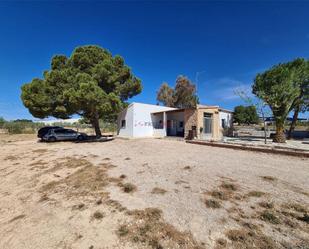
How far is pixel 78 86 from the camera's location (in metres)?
15.5

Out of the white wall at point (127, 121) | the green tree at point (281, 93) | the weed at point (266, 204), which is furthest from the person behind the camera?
the white wall at point (127, 121)

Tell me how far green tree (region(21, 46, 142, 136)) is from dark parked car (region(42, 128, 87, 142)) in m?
1.76

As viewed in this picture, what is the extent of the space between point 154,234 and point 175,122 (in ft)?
64.0

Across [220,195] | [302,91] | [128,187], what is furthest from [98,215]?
[302,91]

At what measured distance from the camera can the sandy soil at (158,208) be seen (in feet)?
9.28

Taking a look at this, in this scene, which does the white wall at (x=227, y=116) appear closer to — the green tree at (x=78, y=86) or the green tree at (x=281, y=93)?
the green tree at (x=281, y=93)

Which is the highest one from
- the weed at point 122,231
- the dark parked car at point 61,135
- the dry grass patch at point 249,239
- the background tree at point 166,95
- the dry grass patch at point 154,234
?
the background tree at point 166,95

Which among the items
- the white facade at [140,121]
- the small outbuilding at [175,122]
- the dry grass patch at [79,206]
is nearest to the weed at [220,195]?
the dry grass patch at [79,206]

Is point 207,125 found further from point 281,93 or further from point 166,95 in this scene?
point 166,95

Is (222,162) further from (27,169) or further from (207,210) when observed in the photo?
→ (27,169)

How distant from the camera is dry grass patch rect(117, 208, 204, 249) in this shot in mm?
2684

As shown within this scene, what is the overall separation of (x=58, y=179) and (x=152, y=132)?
15979mm

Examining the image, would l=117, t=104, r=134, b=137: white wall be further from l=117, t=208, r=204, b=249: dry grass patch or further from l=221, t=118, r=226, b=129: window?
l=117, t=208, r=204, b=249: dry grass patch

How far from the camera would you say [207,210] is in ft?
12.0
